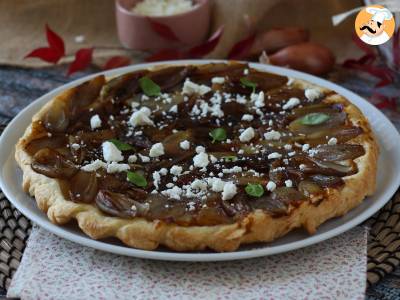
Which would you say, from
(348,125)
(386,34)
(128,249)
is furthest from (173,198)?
(386,34)

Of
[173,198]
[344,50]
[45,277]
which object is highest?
[173,198]

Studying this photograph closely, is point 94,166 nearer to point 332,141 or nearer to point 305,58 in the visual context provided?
point 332,141

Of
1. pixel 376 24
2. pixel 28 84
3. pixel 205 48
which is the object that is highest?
pixel 376 24

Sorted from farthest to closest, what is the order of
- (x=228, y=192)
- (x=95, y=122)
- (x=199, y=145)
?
1. (x=95, y=122)
2. (x=199, y=145)
3. (x=228, y=192)

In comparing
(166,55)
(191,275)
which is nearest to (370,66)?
(166,55)

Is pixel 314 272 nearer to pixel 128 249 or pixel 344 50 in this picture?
pixel 128 249

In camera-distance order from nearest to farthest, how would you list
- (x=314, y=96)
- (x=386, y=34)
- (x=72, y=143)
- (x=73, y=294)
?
(x=73, y=294)
(x=72, y=143)
(x=314, y=96)
(x=386, y=34)

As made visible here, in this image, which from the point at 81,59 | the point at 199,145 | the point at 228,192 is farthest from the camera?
the point at 81,59
